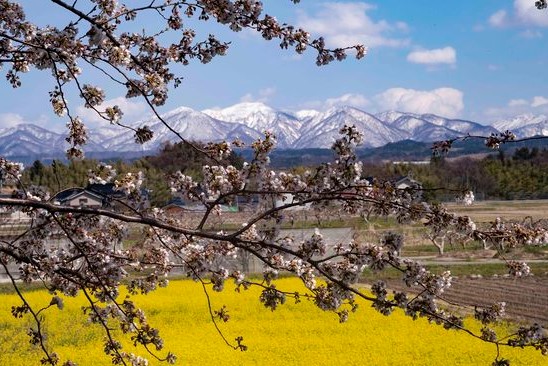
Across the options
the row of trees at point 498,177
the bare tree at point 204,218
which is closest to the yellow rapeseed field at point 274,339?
the bare tree at point 204,218

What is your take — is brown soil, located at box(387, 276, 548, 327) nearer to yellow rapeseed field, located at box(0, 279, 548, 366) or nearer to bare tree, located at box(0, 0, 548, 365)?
yellow rapeseed field, located at box(0, 279, 548, 366)

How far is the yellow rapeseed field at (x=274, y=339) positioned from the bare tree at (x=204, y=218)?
6640mm

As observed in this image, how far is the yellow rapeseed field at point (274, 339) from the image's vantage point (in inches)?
499

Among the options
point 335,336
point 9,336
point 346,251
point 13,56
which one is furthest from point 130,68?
point 9,336

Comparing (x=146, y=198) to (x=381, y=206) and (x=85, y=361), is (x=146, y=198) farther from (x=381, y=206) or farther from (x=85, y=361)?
(x=85, y=361)

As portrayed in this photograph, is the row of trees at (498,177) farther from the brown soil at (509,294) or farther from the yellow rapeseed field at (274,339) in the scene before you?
the yellow rapeseed field at (274,339)

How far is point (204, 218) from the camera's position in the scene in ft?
11.7

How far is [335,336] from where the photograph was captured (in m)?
15.0

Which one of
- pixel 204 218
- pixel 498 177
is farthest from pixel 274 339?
pixel 498 177

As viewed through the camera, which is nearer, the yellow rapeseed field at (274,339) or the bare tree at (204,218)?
the bare tree at (204,218)

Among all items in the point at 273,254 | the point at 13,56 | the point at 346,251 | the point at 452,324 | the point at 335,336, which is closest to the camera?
the point at 452,324

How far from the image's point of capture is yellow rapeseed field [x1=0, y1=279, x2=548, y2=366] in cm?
1267

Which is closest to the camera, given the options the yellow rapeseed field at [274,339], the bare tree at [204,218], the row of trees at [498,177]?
the bare tree at [204,218]

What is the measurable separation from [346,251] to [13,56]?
2.75 metres
